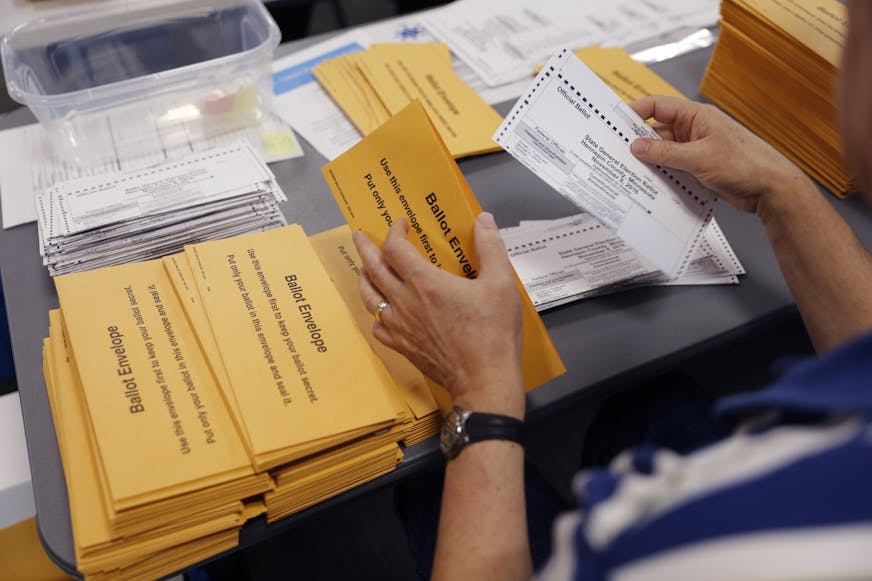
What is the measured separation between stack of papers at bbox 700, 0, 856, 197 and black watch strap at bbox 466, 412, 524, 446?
77 cm

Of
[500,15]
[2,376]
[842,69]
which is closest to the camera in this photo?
[842,69]

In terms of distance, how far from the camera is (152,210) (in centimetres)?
109

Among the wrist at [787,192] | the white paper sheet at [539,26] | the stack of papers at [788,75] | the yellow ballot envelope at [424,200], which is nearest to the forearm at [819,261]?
the wrist at [787,192]

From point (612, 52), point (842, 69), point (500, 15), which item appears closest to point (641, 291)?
point (842, 69)

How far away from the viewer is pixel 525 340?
894mm

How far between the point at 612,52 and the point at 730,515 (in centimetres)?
121

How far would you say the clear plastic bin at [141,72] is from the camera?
4.15 ft

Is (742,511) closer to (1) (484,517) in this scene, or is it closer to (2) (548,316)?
(1) (484,517)

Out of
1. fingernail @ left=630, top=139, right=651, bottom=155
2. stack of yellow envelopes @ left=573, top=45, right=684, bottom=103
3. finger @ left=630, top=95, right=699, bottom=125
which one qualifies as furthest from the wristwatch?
stack of yellow envelopes @ left=573, top=45, right=684, bottom=103

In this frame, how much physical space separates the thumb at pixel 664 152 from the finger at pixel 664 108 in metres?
0.10

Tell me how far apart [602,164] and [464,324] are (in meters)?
0.31

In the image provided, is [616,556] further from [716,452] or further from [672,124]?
[672,124]

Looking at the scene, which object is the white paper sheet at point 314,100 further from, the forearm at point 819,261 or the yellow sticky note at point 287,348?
the forearm at point 819,261

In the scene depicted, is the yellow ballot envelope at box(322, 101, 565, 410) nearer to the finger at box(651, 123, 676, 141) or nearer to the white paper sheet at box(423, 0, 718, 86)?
the finger at box(651, 123, 676, 141)
